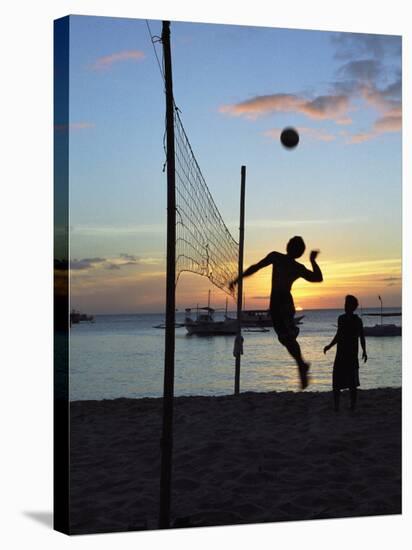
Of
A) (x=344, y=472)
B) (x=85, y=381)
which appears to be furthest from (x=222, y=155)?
(x=344, y=472)

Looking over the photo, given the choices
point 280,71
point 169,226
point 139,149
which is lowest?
point 169,226

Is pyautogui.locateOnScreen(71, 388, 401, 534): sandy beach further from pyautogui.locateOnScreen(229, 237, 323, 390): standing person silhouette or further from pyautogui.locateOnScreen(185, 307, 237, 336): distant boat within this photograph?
pyautogui.locateOnScreen(185, 307, 237, 336): distant boat

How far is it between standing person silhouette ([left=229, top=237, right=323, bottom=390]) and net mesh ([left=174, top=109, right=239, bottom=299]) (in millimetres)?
222

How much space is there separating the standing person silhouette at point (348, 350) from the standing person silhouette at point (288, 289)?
0.26 meters

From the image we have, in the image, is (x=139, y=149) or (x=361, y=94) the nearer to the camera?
(x=139, y=149)

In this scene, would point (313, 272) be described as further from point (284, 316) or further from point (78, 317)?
point (78, 317)

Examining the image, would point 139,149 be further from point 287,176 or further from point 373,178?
point 373,178

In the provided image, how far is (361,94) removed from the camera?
29.7 feet

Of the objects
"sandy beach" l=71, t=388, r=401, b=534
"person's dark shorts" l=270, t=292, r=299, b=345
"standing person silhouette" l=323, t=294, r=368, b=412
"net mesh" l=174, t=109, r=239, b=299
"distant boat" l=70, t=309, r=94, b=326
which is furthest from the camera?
"standing person silhouette" l=323, t=294, r=368, b=412

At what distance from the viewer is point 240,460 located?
8664mm

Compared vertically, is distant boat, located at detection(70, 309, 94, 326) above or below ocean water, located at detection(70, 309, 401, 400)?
above

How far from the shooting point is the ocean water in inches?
322

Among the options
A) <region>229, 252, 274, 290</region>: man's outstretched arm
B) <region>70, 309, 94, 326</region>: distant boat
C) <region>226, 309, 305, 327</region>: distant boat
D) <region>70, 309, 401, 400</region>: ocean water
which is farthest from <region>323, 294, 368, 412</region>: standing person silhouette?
<region>70, 309, 94, 326</region>: distant boat

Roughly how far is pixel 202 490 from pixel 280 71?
2.90m
